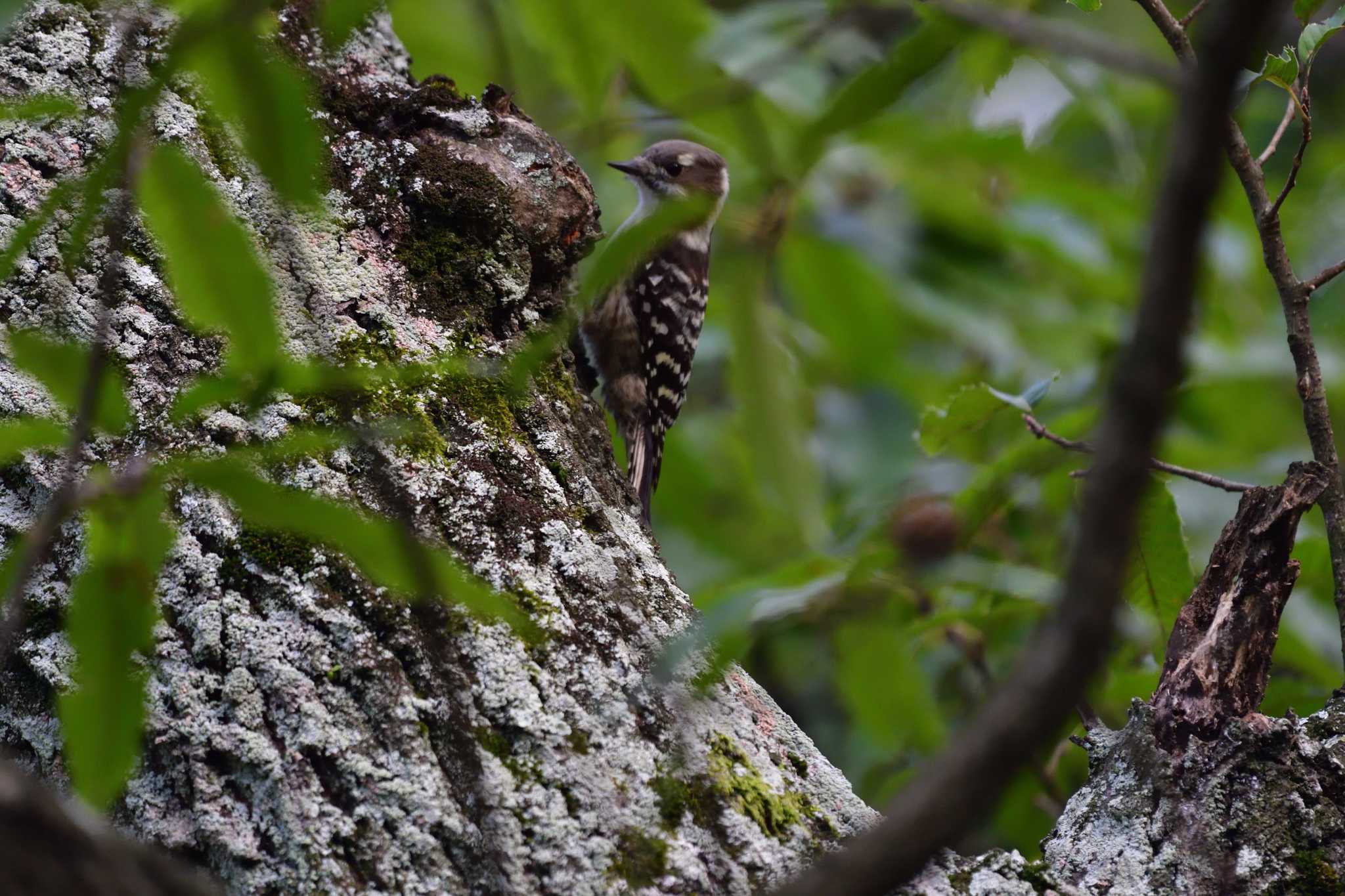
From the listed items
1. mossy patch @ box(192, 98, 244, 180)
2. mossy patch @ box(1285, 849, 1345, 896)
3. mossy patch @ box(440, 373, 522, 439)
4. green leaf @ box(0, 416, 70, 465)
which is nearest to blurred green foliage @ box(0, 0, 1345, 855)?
green leaf @ box(0, 416, 70, 465)

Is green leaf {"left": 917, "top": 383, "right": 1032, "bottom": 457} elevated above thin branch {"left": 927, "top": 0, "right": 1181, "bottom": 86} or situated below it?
above

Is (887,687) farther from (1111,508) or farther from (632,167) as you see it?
(1111,508)

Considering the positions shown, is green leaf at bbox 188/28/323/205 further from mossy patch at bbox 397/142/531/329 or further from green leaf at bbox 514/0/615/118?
green leaf at bbox 514/0/615/118

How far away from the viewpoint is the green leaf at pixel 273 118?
100cm

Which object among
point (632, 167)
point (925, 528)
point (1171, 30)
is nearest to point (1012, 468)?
point (1171, 30)

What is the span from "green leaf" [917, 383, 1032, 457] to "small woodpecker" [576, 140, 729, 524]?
138cm

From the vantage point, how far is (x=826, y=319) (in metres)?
4.19

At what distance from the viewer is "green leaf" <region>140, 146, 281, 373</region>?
1009 millimetres

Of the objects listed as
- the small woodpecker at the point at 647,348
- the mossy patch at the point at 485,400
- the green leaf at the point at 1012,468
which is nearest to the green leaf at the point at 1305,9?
the green leaf at the point at 1012,468

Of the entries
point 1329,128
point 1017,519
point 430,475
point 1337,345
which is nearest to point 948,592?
point 1017,519

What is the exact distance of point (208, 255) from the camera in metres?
1.01

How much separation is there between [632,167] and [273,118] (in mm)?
3771

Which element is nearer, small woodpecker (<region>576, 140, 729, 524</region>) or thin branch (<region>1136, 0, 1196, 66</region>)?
thin branch (<region>1136, 0, 1196, 66</region>)

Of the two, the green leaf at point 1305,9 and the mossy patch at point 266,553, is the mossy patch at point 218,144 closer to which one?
the mossy patch at point 266,553
